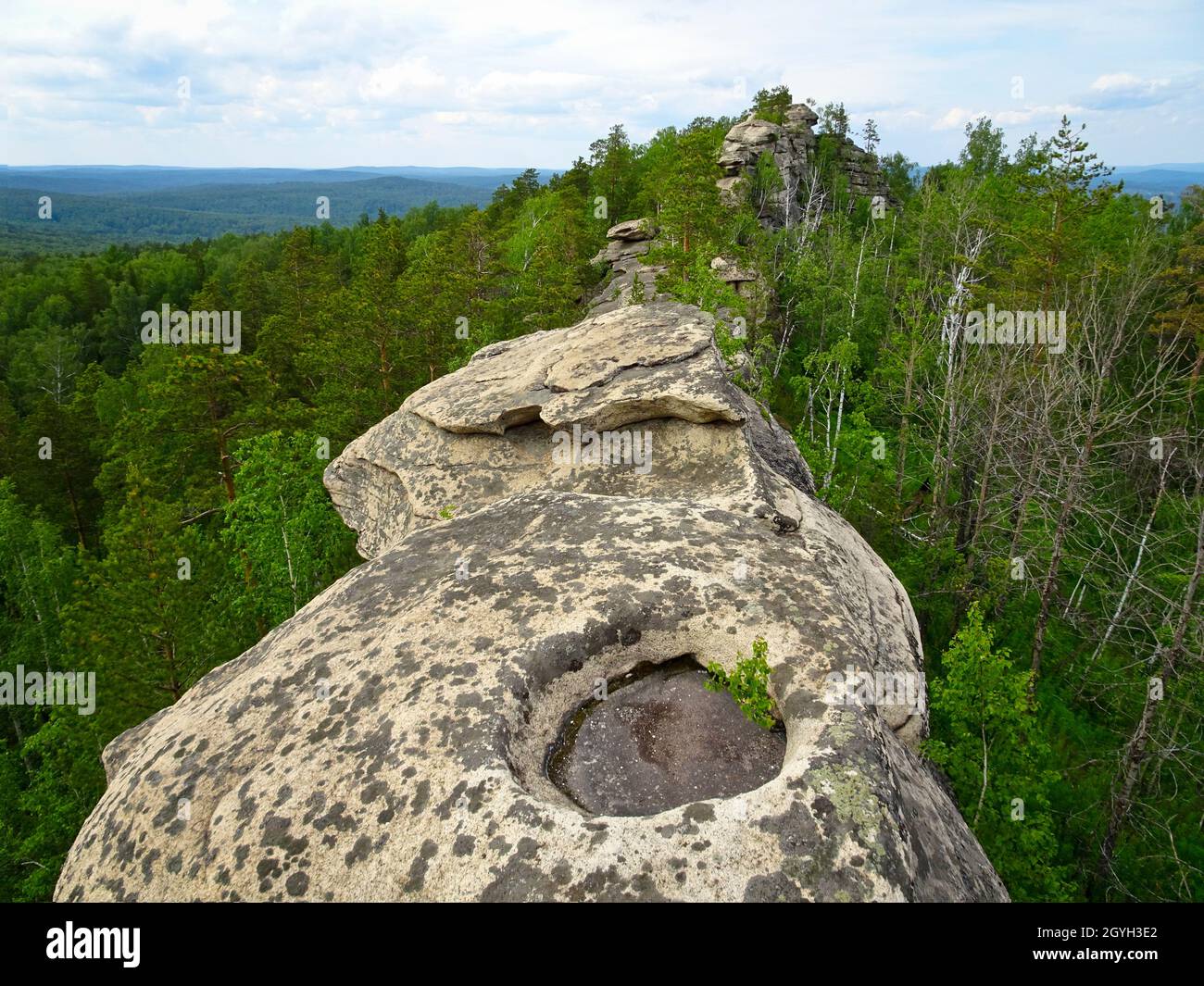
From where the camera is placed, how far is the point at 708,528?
25.6 ft

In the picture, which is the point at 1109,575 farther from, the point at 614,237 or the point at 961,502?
the point at 614,237

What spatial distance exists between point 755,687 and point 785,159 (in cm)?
6235

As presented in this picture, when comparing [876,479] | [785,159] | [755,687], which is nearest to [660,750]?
[755,687]

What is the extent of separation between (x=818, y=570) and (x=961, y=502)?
22505mm

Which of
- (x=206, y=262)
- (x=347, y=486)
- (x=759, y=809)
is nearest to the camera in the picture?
(x=759, y=809)

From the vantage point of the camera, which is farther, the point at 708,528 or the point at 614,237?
the point at 614,237

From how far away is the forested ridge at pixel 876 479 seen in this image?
17.5 m

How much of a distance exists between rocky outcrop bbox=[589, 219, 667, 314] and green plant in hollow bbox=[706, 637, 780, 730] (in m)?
29.0

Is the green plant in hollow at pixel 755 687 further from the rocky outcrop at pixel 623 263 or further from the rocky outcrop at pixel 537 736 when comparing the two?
the rocky outcrop at pixel 623 263

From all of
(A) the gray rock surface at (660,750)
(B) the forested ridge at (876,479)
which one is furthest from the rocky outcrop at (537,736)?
(B) the forested ridge at (876,479)

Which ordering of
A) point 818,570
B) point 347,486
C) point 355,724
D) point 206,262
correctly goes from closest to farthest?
point 355,724, point 818,570, point 347,486, point 206,262

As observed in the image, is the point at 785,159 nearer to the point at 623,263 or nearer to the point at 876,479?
the point at 623,263

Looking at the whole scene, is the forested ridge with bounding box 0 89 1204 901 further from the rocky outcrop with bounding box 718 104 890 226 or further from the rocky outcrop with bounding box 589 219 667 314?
the rocky outcrop with bounding box 718 104 890 226
